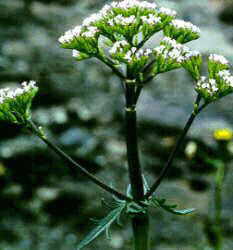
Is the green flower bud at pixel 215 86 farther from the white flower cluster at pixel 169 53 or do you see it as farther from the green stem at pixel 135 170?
the green stem at pixel 135 170

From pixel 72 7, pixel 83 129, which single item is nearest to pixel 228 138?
pixel 83 129

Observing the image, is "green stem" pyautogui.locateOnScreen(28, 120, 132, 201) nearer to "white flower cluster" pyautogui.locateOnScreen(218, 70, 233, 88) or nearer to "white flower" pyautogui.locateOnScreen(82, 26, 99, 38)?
"white flower" pyautogui.locateOnScreen(82, 26, 99, 38)

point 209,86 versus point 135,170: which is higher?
point 209,86

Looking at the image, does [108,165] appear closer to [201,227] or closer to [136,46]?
[201,227]

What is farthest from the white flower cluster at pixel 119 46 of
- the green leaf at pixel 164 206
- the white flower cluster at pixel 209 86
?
the green leaf at pixel 164 206

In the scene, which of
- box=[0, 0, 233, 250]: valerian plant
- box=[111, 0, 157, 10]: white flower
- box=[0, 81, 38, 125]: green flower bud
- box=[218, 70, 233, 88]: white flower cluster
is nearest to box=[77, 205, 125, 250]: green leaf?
box=[0, 0, 233, 250]: valerian plant

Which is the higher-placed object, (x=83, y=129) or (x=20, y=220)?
(x=83, y=129)

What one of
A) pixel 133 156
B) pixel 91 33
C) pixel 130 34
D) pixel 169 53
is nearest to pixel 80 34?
pixel 91 33

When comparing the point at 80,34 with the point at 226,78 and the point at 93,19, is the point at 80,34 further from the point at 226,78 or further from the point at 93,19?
the point at 226,78
